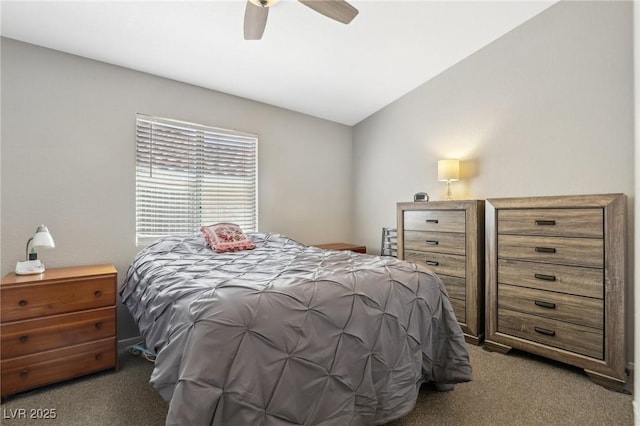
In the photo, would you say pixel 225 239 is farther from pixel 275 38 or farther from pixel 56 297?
pixel 275 38

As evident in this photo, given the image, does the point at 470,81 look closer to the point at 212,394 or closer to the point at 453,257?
the point at 453,257

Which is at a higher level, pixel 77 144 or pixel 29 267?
pixel 77 144

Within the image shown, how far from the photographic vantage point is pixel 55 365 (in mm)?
1960

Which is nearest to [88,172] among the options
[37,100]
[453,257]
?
[37,100]

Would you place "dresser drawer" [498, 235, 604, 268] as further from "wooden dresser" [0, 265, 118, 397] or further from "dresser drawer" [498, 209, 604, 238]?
"wooden dresser" [0, 265, 118, 397]

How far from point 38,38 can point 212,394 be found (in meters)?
2.81

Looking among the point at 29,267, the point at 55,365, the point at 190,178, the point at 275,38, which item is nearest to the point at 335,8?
the point at 275,38

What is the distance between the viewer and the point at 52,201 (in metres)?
2.35

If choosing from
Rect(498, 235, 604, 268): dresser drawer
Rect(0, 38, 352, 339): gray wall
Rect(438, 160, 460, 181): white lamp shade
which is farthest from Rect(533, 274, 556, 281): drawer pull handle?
Rect(0, 38, 352, 339): gray wall

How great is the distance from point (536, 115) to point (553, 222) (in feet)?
3.23

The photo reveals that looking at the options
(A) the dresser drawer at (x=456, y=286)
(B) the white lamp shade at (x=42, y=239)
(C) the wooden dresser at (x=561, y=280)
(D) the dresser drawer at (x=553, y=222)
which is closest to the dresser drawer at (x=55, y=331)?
(B) the white lamp shade at (x=42, y=239)

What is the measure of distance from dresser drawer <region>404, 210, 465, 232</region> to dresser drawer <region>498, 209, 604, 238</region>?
0.33 metres

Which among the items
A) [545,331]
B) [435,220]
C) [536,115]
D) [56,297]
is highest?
[536,115]

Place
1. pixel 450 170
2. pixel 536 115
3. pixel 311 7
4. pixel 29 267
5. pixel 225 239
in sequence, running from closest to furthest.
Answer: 1. pixel 311 7
2. pixel 29 267
3. pixel 536 115
4. pixel 225 239
5. pixel 450 170
